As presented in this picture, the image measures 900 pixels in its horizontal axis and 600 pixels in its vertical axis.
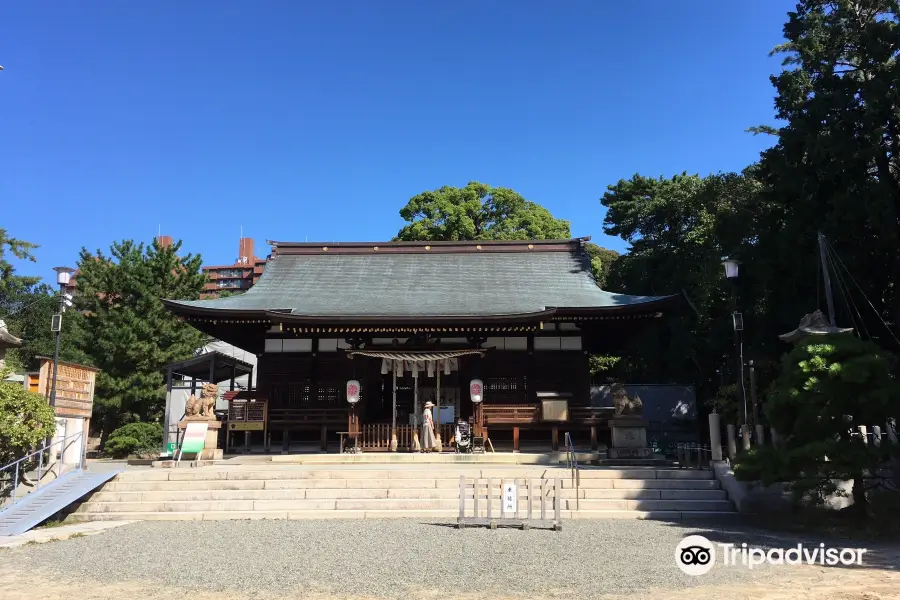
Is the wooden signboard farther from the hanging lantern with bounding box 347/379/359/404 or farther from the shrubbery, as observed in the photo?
the shrubbery

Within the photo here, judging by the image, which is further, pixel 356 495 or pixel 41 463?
pixel 356 495

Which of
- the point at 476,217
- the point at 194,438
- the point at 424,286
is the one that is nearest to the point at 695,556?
the point at 194,438

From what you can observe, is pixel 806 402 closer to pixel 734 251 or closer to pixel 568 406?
pixel 568 406

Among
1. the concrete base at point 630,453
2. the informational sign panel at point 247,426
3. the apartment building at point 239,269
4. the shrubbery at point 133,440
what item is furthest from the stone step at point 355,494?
the apartment building at point 239,269

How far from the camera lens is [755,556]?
292 inches

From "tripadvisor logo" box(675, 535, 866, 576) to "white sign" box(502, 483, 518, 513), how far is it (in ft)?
7.44

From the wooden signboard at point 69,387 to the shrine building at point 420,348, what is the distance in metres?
3.65

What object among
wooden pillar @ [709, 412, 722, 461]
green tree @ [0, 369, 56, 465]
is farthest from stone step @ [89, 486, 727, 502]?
wooden pillar @ [709, 412, 722, 461]

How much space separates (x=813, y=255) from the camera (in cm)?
1602

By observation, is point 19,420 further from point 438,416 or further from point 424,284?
point 424,284

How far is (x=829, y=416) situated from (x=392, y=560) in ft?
20.5

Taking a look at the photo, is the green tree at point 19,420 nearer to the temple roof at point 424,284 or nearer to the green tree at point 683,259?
the temple roof at point 424,284

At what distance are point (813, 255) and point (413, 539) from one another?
13.2 metres

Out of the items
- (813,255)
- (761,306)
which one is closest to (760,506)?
(813,255)
